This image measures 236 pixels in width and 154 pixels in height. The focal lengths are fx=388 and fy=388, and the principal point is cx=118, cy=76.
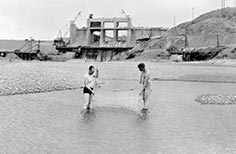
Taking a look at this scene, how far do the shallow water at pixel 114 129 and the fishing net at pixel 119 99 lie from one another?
0.31 metres

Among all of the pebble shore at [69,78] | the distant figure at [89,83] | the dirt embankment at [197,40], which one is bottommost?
the pebble shore at [69,78]

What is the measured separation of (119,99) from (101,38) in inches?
5988

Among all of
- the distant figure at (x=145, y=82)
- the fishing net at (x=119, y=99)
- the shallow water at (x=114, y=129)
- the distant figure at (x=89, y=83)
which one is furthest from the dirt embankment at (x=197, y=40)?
the distant figure at (x=89, y=83)

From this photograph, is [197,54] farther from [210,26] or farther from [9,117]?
[9,117]

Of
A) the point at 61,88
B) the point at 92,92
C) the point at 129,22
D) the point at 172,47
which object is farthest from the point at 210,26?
the point at 92,92

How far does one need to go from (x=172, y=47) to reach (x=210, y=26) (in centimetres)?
2491

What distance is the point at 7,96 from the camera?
21.2 metres

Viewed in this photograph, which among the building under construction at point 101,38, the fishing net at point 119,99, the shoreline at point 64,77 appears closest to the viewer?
the fishing net at point 119,99

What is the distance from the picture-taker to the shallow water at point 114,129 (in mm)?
10305

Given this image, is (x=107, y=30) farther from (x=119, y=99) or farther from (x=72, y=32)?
(x=119, y=99)

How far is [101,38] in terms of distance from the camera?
551ft

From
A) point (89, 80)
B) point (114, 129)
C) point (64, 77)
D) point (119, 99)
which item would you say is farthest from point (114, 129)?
point (64, 77)

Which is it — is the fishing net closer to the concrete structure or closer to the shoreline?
the shoreline

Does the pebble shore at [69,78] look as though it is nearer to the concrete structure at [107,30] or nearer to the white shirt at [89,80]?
the white shirt at [89,80]
